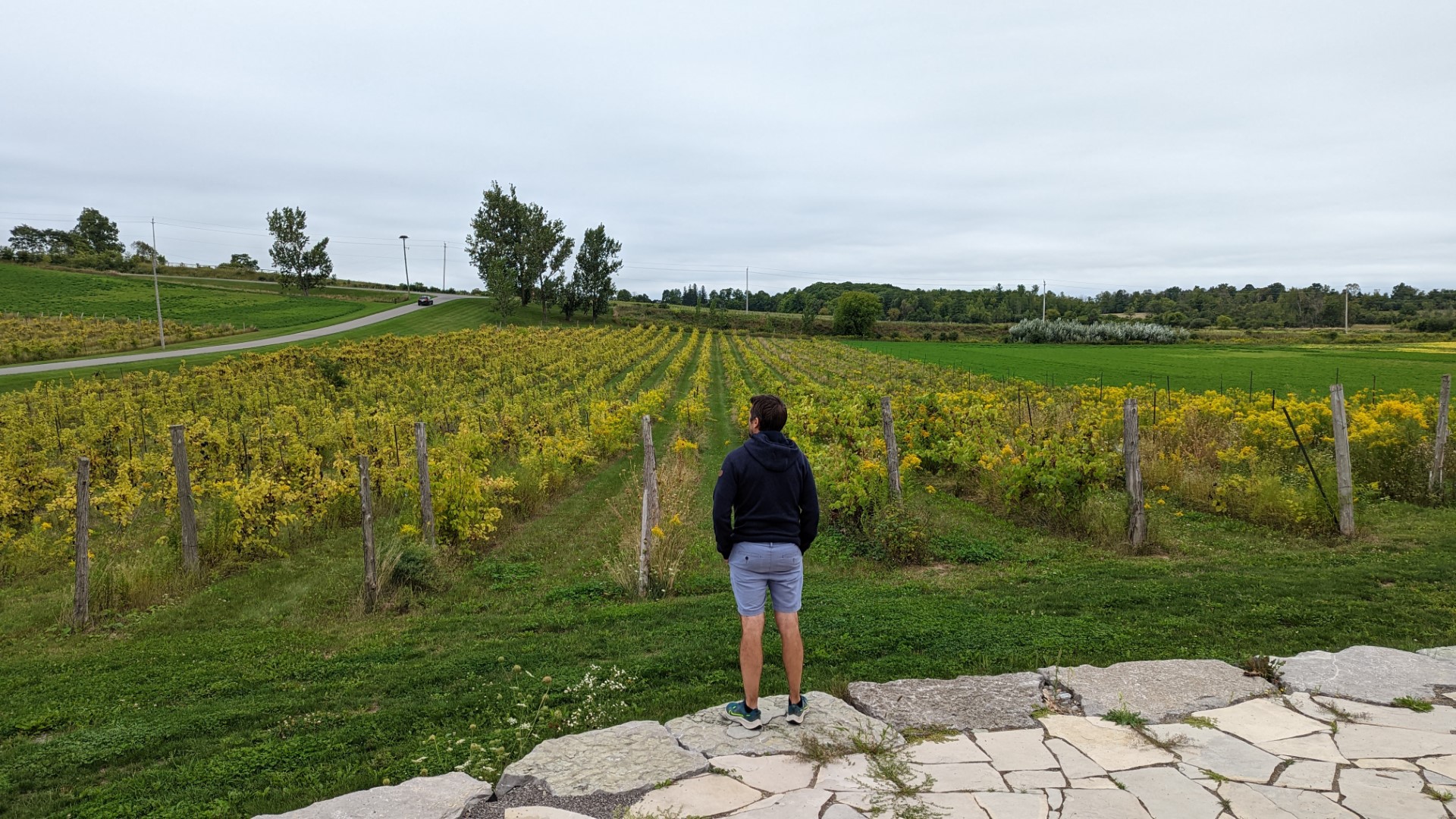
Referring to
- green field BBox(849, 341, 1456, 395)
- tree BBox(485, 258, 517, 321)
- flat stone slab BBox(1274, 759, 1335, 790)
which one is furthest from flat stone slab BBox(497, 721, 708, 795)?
tree BBox(485, 258, 517, 321)

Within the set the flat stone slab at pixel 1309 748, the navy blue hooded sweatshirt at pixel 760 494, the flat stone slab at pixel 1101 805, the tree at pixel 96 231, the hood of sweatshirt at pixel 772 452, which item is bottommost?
the flat stone slab at pixel 1309 748

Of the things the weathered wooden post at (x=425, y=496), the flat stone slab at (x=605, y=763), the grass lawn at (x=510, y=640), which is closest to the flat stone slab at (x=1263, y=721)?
the grass lawn at (x=510, y=640)

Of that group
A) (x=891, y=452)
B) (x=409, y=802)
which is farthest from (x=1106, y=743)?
(x=891, y=452)

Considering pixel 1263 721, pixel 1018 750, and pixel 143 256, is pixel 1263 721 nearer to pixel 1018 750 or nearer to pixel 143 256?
pixel 1018 750

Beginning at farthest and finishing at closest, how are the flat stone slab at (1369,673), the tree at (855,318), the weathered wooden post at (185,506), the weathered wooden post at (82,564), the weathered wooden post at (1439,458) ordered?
the tree at (855,318), the weathered wooden post at (1439,458), the weathered wooden post at (185,506), the weathered wooden post at (82,564), the flat stone slab at (1369,673)

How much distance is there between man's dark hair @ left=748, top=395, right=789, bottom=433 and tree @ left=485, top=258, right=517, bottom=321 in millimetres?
52174

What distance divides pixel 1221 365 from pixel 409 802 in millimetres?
41879

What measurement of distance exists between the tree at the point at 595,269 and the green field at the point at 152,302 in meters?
16.4

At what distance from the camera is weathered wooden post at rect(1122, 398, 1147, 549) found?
8102mm

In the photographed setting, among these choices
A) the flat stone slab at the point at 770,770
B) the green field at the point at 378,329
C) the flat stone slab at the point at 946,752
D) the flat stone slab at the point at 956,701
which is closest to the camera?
the flat stone slab at the point at 770,770

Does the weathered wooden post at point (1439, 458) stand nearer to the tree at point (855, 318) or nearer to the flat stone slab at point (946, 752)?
the flat stone slab at point (946, 752)

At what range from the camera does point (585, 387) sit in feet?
77.7

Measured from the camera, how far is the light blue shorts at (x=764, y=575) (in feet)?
12.6

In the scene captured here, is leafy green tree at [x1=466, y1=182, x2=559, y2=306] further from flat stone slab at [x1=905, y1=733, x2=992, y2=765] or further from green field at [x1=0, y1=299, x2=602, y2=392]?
flat stone slab at [x1=905, y1=733, x2=992, y2=765]
